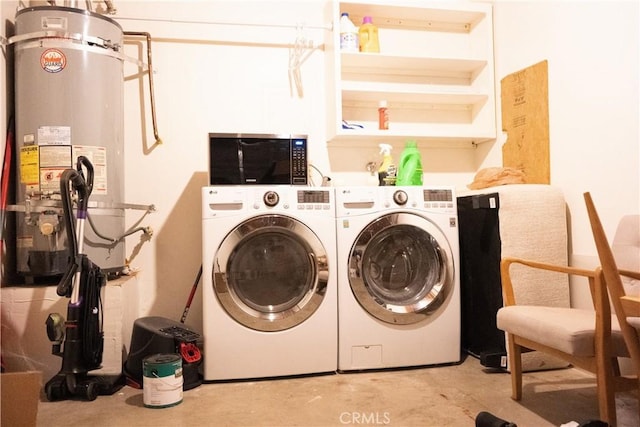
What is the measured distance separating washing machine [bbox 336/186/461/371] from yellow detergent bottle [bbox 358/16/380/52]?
1.07m

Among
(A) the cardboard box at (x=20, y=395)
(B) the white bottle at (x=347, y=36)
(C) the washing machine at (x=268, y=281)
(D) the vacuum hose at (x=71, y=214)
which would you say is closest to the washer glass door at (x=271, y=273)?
(C) the washing machine at (x=268, y=281)

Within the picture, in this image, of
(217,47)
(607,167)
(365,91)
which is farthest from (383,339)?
(217,47)

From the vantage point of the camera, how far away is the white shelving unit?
9.22ft

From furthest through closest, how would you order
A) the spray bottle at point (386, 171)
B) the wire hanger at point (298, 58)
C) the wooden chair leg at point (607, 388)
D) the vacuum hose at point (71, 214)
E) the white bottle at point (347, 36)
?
the wire hanger at point (298, 58)
the white bottle at point (347, 36)
the spray bottle at point (386, 171)
the vacuum hose at point (71, 214)
the wooden chair leg at point (607, 388)

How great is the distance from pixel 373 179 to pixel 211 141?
111cm

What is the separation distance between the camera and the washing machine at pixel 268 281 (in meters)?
2.12

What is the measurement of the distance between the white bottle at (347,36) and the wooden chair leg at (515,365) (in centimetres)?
191

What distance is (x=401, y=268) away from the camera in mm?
2355

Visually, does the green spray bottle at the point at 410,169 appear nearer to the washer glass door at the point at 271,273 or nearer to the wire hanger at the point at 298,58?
the washer glass door at the point at 271,273

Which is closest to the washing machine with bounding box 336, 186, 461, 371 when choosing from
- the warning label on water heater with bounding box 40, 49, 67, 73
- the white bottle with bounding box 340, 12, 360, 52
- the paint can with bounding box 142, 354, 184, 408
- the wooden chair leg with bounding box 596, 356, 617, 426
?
the paint can with bounding box 142, 354, 184, 408

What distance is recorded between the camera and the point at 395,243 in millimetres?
2354

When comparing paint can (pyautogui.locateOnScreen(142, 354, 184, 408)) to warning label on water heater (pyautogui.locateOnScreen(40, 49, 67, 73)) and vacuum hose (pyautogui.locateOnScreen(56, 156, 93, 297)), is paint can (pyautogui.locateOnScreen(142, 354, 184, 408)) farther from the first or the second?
warning label on water heater (pyautogui.locateOnScreen(40, 49, 67, 73))

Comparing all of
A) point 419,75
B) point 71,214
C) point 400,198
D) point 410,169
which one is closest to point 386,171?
point 410,169

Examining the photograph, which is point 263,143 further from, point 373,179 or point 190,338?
point 190,338
